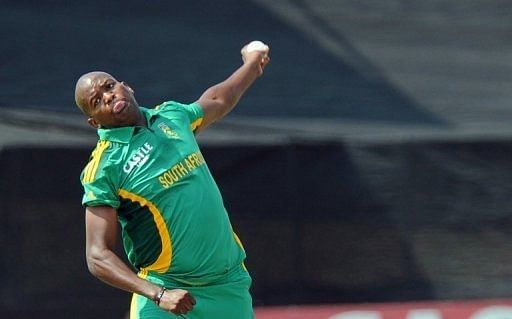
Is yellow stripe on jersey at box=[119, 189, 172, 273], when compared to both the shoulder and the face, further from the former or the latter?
the shoulder

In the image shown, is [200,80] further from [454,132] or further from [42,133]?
[454,132]

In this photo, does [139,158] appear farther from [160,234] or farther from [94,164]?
[160,234]

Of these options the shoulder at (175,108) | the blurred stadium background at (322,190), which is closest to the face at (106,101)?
the shoulder at (175,108)

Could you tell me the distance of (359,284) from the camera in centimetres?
623

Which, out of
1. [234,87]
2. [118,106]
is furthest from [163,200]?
[234,87]

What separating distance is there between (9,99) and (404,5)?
7.48 ft

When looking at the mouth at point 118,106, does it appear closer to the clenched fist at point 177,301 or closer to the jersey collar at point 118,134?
the jersey collar at point 118,134

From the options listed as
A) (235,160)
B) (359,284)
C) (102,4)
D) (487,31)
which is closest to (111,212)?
(235,160)

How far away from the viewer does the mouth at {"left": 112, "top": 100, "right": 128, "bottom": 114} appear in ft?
15.2

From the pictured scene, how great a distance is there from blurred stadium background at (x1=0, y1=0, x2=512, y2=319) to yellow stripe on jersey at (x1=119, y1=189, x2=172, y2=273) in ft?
4.68

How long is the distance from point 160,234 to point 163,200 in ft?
0.44

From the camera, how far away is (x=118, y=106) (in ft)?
15.2

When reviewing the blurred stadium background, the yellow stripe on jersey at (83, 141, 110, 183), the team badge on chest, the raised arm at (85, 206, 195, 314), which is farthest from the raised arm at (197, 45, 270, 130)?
the blurred stadium background

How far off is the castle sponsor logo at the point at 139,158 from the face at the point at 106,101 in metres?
0.11
